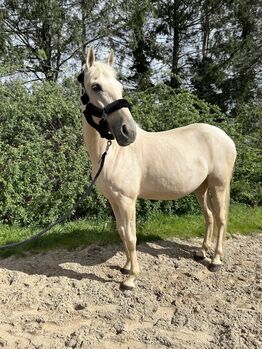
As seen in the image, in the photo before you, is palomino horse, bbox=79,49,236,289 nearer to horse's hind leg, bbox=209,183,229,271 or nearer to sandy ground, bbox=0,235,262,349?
horse's hind leg, bbox=209,183,229,271

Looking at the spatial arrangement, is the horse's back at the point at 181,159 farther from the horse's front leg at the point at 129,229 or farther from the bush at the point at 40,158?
the bush at the point at 40,158

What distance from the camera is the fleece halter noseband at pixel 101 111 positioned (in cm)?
306

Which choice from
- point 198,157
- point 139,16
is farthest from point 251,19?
point 198,157

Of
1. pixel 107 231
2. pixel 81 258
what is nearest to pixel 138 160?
pixel 81 258

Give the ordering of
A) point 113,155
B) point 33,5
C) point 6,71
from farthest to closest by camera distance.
→ 1. point 33,5
2. point 6,71
3. point 113,155

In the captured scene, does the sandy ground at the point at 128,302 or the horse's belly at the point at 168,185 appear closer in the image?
the sandy ground at the point at 128,302

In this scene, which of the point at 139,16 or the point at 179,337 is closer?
the point at 179,337

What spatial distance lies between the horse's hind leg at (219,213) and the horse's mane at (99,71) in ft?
5.62

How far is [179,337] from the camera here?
2.77m

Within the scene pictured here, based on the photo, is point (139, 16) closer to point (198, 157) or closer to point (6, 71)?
point (6, 71)

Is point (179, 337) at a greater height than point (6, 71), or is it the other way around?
point (6, 71)

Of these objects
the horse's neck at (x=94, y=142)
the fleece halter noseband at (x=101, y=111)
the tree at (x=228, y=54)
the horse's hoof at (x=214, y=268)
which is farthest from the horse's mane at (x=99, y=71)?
the tree at (x=228, y=54)

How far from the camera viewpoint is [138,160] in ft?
12.0

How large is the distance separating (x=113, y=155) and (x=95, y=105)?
551mm
